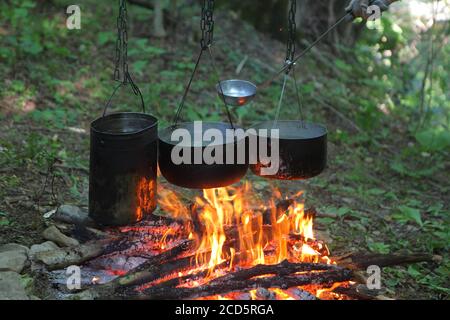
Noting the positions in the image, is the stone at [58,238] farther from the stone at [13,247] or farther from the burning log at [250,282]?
the burning log at [250,282]

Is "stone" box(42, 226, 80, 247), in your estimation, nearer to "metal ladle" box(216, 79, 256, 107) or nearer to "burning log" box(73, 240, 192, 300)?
"burning log" box(73, 240, 192, 300)

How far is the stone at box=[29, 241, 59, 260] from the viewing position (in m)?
4.31

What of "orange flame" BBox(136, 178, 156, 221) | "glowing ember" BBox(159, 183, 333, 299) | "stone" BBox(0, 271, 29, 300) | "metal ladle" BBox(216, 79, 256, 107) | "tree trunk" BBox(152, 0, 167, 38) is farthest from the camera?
"tree trunk" BBox(152, 0, 167, 38)

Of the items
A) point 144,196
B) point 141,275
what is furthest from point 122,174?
point 141,275

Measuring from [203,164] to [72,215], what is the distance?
1.50m

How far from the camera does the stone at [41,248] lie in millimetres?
4312

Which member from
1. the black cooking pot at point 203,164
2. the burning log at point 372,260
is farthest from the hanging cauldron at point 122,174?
the burning log at point 372,260

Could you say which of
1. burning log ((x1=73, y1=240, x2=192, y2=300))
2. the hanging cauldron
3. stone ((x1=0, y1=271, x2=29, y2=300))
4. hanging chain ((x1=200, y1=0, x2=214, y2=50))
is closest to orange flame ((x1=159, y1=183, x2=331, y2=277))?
burning log ((x1=73, y1=240, x2=192, y2=300))

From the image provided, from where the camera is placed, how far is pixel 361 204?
6.33m

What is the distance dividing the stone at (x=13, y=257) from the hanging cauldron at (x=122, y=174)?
0.60 m

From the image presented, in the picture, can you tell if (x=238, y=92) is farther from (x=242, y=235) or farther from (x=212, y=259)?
(x=212, y=259)

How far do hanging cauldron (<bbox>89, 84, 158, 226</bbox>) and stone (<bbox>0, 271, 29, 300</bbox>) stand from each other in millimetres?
627

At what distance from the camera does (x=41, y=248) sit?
4426 millimetres
